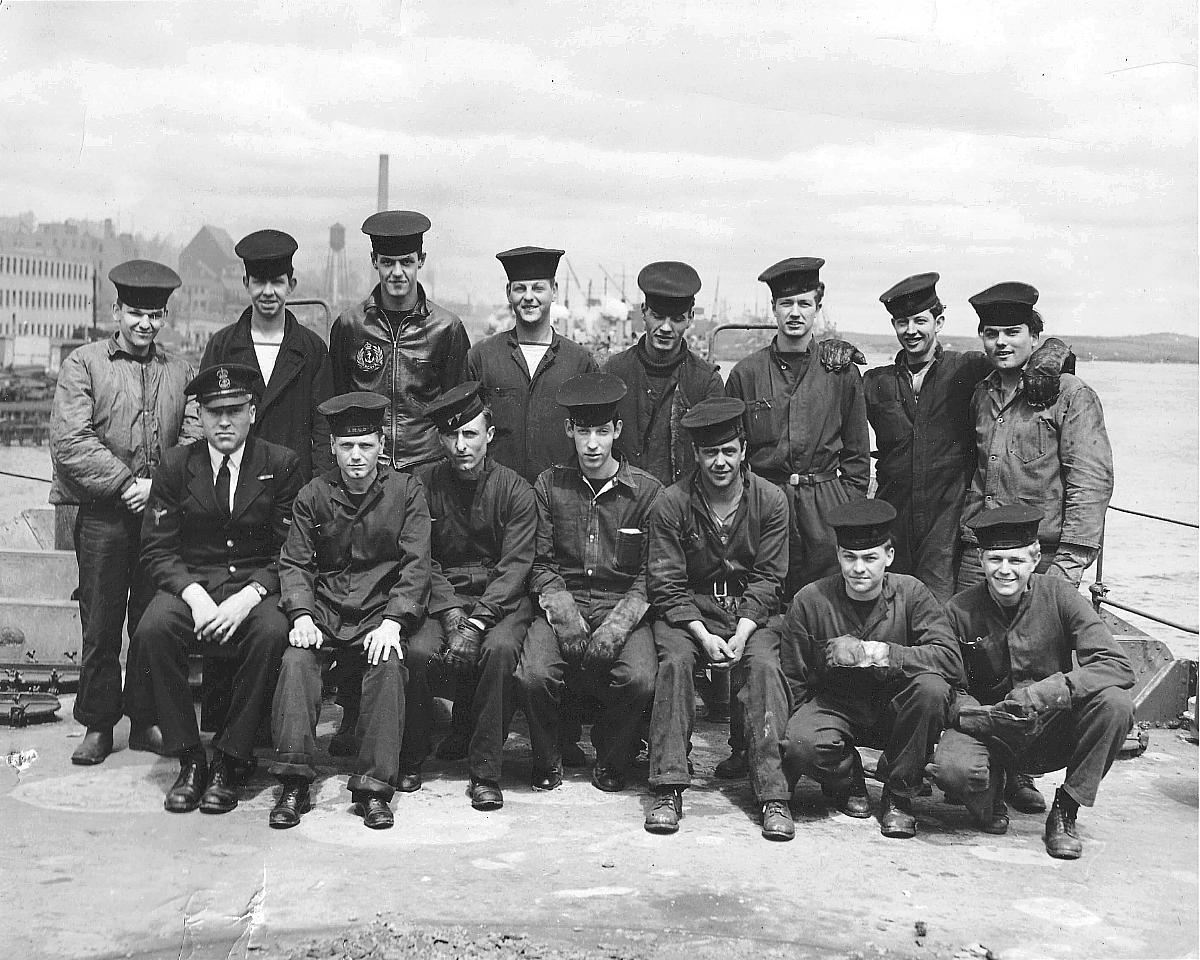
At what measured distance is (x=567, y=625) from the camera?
5.21 m

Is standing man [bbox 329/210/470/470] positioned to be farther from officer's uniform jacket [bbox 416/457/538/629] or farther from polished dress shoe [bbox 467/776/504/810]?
polished dress shoe [bbox 467/776/504/810]

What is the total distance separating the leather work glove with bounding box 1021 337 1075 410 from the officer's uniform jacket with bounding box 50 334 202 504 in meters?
3.58

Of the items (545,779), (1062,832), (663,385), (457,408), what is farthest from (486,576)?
(1062,832)

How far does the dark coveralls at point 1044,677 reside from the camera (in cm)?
462

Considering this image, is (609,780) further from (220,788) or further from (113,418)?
(113,418)

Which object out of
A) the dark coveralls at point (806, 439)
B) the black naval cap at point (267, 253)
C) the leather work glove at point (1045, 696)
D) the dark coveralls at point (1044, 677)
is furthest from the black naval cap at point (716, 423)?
the black naval cap at point (267, 253)

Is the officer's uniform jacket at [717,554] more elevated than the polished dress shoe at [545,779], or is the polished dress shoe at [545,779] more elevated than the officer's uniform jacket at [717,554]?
the officer's uniform jacket at [717,554]

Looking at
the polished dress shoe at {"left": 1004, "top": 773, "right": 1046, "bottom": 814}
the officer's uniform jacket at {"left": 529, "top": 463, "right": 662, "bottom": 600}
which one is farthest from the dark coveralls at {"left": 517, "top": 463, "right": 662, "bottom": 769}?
the polished dress shoe at {"left": 1004, "top": 773, "right": 1046, "bottom": 814}

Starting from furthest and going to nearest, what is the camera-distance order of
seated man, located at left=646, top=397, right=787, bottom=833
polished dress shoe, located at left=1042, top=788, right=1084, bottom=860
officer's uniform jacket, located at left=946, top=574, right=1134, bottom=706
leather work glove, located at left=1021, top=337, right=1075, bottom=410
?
1. leather work glove, located at left=1021, top=337, right=1075, bottom=410
2. seated man, located at left=646, top=397, right=787, bottom=833
3. officer's uniform jacket, located at left=946, top=574, right=1134, bottom=706
4. polished dress shoe, located at left=1042, top=788, right=1084, bottom=860

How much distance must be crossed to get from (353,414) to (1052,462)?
2.88 meters

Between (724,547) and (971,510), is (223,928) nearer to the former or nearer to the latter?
(724,547)

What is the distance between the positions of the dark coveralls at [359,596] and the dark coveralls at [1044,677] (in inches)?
80.7

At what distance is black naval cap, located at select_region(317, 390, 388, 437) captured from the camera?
5.18 meters

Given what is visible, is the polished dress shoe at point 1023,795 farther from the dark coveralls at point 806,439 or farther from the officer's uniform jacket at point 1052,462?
the dark coveralls at point 806,439
